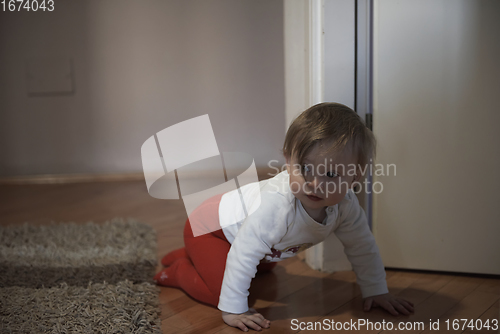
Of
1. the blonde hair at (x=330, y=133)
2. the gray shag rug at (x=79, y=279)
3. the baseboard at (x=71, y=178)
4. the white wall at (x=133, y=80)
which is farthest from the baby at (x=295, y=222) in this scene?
the baseboard at (x=71, y=178)

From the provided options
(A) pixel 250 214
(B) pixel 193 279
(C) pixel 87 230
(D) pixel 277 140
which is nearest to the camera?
(A) pixel 250 214

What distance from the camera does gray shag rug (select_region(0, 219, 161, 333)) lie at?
705 mm

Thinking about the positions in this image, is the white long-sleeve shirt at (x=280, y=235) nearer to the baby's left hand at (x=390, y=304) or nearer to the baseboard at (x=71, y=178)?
the baby's left hand at (x=390, y=304)

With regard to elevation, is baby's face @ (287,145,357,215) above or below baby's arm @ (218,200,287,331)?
above

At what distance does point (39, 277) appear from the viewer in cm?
91

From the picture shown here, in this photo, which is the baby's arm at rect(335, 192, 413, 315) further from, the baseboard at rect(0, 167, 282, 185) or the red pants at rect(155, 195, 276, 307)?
the baseboard at rect(0, 167, 282, 185)

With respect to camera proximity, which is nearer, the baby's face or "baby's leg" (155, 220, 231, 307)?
the baby's face

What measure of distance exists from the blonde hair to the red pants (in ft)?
0.89

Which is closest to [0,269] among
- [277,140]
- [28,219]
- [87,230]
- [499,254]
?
[87,230]

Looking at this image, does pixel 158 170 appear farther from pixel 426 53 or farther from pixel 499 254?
pixel 499 254

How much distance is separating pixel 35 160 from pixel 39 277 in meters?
1.69

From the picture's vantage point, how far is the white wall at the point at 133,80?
6.49 ft

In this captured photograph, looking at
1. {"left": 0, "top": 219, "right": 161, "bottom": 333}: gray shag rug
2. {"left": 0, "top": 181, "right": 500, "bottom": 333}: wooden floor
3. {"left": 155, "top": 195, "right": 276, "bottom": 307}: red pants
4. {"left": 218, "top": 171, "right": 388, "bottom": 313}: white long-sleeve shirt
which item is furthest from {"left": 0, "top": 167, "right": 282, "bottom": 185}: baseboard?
{"left": 218, "top": 171, "right": 388, "bottom": 313}: white long-sleeve shirt

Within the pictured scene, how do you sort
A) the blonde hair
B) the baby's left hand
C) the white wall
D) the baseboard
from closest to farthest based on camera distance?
1. the blonde hair
2. the baby's left hand
3. the white wall
4. the baseboard
